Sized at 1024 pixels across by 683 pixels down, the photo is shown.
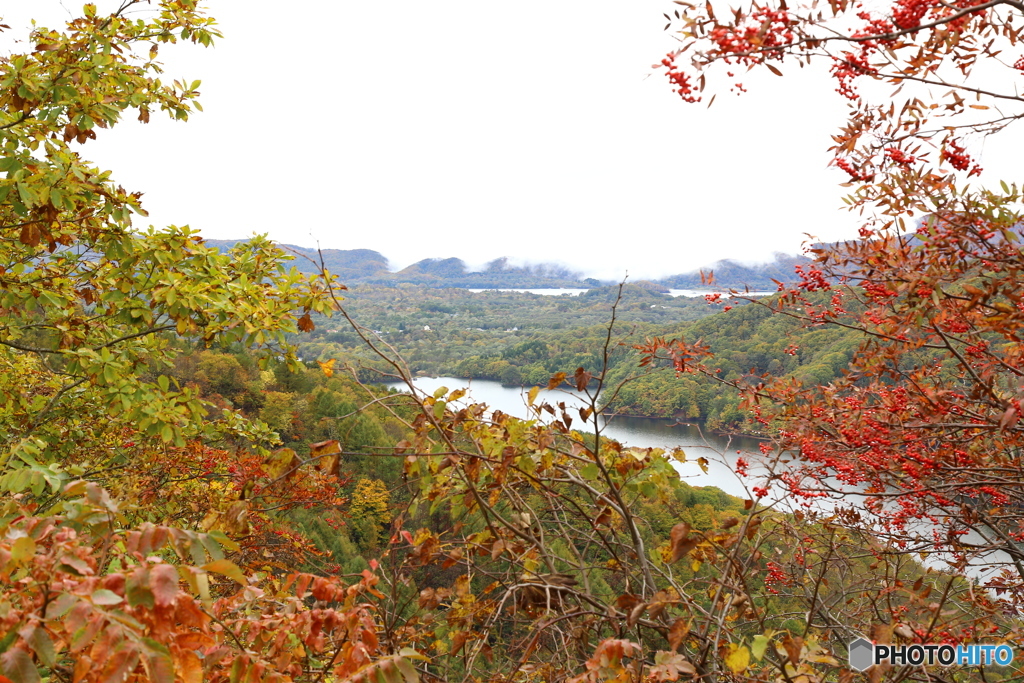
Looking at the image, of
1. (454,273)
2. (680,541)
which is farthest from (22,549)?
(454,273)

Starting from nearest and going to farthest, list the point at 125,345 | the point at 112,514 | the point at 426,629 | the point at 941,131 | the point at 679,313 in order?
the point at 112,514, the point at 426,629, the point at 941,131, the point at 125,345, the point at 679,313

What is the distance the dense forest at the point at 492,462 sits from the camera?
134 cm

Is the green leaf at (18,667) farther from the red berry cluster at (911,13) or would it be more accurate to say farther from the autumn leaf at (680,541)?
the red berry cluster at (911,13)

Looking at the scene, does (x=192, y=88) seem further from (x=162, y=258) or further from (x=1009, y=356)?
(x=1009, y=356)

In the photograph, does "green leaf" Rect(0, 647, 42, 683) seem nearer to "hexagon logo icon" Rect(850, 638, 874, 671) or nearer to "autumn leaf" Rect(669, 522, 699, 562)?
"autumn leaf" Rect(669, 522, 699, 562)

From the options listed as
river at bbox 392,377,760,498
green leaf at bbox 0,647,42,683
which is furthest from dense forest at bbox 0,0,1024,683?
river at bbox 392,377,760,498

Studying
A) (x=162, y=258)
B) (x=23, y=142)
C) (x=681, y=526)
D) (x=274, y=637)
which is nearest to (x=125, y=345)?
(x=162, y=258)

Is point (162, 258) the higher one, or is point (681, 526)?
point (162, 258)

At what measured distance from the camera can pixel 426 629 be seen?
2.05m

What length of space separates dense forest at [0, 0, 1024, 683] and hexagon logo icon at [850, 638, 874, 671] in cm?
1

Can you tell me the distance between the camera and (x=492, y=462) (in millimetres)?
2004

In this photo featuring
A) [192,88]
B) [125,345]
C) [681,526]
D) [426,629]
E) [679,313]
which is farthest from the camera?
[679,313]

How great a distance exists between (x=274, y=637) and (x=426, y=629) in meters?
0.60

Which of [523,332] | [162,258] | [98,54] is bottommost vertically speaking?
[523,332]
